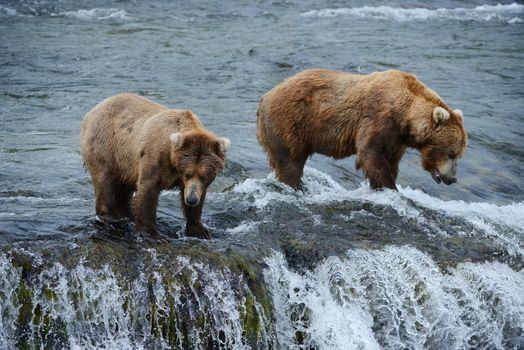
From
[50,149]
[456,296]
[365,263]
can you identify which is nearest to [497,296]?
[456,296]

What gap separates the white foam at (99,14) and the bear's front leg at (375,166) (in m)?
13.6

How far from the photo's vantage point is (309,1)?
24469mm

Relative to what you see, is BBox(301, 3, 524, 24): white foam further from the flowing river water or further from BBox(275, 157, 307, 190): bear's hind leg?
BBox(275, 157, 307, 190): bear's hind leg

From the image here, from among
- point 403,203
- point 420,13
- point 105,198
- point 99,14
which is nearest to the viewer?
point 105,198

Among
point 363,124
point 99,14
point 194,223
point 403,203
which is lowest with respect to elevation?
point 99,14

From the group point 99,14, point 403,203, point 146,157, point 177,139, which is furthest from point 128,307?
point 99,14

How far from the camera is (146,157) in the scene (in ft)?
23.6

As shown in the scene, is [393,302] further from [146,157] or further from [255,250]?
[146,157]

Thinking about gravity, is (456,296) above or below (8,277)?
below

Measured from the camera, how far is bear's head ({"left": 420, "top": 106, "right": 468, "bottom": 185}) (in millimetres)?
8969

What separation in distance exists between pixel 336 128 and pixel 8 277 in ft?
13.5

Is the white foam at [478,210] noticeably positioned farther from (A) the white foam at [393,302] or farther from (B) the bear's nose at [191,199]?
(B) the bear's nose at [191,199]

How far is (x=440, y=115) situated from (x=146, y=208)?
330 centimetres

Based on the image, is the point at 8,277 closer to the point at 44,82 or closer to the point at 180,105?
the point at 180,105
